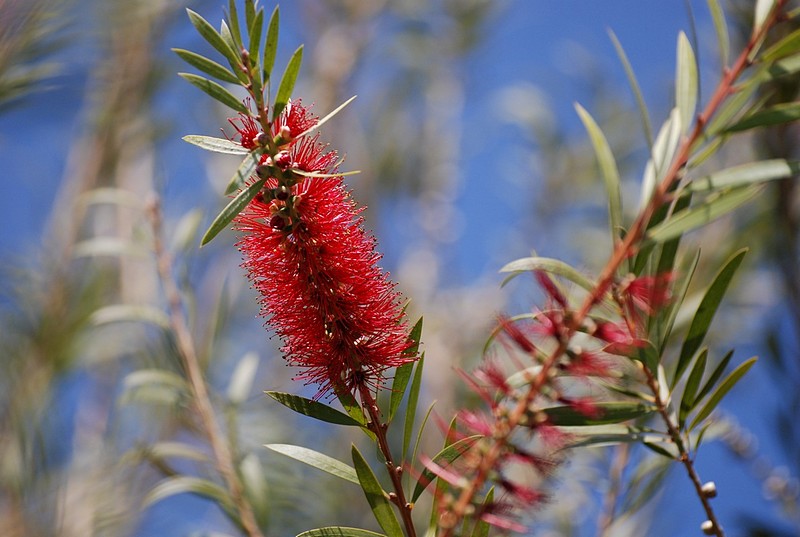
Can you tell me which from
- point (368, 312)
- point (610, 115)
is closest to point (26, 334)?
point (368, 312)

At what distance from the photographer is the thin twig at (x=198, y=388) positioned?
0.85 metres

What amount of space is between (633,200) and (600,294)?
71.1 inches

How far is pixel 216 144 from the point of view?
519mm

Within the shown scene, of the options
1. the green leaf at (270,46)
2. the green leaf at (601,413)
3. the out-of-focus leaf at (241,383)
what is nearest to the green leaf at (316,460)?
the green leaf at (601,413)

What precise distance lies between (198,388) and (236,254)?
1.46 metres

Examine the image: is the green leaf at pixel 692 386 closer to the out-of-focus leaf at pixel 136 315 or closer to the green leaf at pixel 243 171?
the green leaf at pixel 243 171

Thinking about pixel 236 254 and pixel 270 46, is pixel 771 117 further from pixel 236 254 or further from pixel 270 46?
pixel 236 254

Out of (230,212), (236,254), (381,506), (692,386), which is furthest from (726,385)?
(236,254)

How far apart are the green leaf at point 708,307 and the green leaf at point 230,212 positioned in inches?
12.6

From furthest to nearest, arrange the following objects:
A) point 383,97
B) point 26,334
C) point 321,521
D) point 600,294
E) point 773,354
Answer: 1. point 383,97
2. point 321,521
3. point 26,334
4. point 773,354
5. point 600,294

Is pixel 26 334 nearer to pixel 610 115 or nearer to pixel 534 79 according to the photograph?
pixel 610 115

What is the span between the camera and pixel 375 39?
9.03 feet

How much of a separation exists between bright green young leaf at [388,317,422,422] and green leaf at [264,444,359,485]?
0.06 meters

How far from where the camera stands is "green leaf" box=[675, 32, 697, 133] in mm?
542
